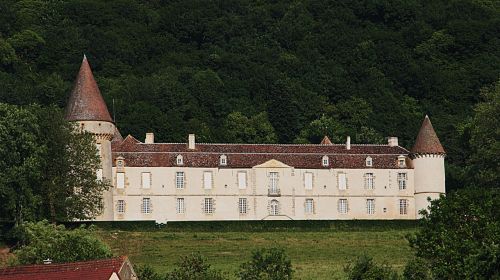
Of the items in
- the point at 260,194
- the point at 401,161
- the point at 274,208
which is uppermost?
the point at 401,161

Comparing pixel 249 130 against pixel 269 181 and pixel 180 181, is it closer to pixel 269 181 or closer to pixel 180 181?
pixel 269 181

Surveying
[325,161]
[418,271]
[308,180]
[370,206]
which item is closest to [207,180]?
[308,180]

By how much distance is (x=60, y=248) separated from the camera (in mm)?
56781

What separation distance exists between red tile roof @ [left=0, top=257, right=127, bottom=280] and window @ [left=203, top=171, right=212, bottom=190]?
1523 inches

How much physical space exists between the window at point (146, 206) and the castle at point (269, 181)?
0.05 metres

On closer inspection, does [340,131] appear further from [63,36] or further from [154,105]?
[63,36]

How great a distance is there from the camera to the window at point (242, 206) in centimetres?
8606

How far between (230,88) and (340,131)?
17.9 metres

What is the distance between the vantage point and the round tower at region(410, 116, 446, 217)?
8625cm

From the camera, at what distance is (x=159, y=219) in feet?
279

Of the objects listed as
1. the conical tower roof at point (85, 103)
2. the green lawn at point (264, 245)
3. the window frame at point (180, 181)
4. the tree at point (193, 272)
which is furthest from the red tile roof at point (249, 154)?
the tree at point (193, 272)

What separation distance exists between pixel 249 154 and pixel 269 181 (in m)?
1.96

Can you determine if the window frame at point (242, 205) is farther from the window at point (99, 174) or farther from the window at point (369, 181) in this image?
the window at point (99, 174)

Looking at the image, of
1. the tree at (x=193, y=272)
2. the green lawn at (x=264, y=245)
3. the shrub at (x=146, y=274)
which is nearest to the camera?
the tree at (x=193, y=272)
